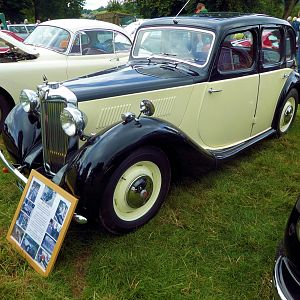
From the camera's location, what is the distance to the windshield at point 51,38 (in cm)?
561

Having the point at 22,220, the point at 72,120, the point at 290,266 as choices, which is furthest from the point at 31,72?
the point at 290,266

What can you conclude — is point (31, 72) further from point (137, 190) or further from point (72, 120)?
point (137, 190)

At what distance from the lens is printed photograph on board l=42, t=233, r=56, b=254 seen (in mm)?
2239

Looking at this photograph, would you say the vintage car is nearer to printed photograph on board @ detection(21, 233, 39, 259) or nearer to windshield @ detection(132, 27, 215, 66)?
windshield @ detection(132, 27, 215, 66)

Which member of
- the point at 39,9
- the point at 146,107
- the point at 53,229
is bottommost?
the point at 39,9

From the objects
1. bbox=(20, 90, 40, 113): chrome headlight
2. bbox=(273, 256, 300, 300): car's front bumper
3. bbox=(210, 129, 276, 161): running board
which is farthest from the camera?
bbox=(210, 129, 276, 161): running board

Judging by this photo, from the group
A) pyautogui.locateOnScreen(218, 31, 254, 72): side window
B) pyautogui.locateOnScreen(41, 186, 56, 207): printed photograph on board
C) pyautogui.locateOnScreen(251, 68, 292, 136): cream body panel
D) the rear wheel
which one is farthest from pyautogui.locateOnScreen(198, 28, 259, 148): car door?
the rear wheel

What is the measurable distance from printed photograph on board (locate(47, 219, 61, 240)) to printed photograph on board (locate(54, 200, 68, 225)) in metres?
0.03

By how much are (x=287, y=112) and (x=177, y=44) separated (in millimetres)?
2061

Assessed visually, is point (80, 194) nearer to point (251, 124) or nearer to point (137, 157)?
point (137, 157)

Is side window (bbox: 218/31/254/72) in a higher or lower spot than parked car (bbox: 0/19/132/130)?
higher

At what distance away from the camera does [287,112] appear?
15.4 ft

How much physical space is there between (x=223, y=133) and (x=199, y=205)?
916 mm

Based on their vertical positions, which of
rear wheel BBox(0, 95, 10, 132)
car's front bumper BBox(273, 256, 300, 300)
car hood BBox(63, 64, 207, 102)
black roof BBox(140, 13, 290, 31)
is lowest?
rear wheel BBox(0, 95, 10, 132)
